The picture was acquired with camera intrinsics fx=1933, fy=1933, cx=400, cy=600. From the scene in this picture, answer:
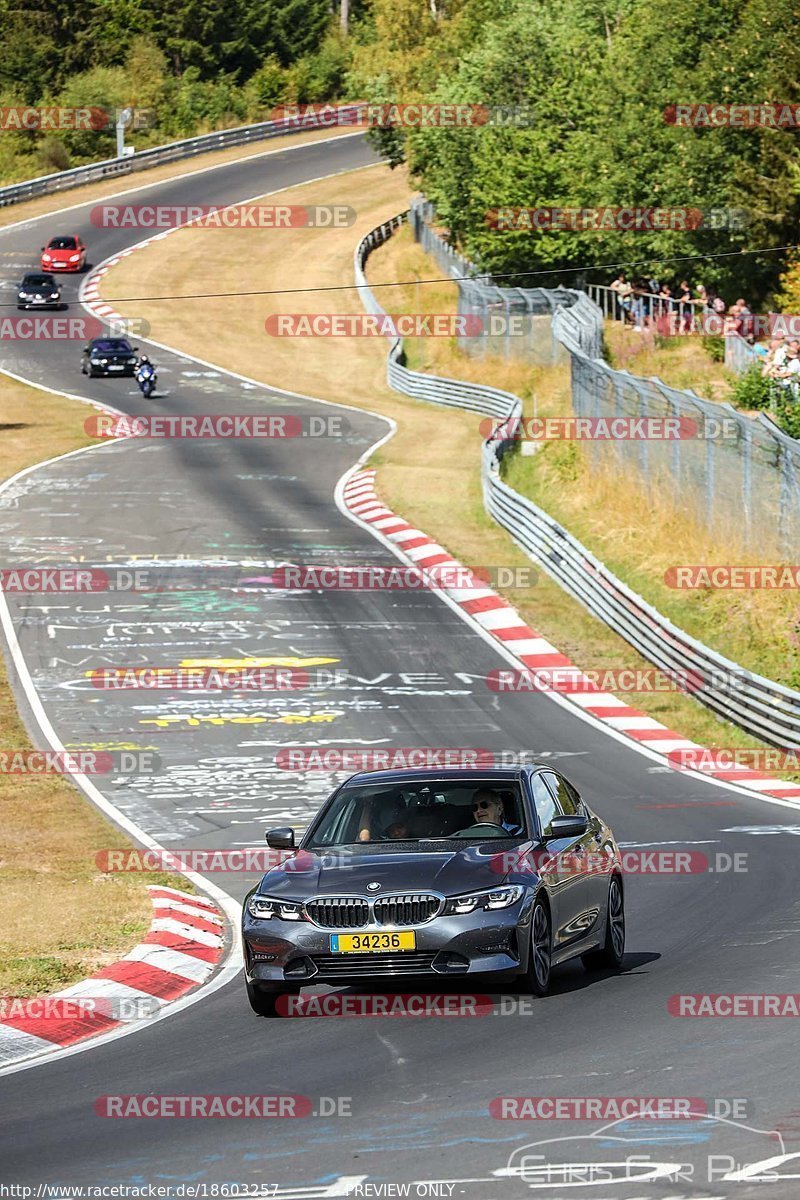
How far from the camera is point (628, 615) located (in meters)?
30.4

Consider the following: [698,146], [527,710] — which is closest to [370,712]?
[527,710]

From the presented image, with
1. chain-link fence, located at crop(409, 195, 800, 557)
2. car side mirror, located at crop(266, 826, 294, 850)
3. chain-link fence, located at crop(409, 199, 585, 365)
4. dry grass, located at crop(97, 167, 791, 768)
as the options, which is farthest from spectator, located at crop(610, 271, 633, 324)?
car side mirror, located at crop(266, 826, 294, 850)

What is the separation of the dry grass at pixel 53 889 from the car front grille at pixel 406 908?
280 cm

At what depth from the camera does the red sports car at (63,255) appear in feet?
251

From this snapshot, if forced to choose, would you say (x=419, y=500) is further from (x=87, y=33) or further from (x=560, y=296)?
(x=87, y=33)

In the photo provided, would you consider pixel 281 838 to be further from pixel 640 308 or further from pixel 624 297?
pixel 624 297

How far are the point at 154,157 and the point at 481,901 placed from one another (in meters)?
91.2

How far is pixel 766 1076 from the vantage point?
8.97 meters

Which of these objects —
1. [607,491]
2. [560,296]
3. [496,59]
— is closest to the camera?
[607,491]

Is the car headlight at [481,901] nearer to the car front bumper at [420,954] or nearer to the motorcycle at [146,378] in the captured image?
the car front bumper at [420,954]

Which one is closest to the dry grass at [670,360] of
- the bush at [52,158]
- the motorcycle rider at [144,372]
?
the motorcycle rider at [144,372]

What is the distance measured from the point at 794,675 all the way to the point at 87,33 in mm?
98232

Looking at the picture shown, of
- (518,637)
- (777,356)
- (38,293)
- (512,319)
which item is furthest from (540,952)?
(38,293)

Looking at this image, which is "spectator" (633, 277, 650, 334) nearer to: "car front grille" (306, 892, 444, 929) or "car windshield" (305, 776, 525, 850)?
"car windshield" (305, 776, 525, 850)
